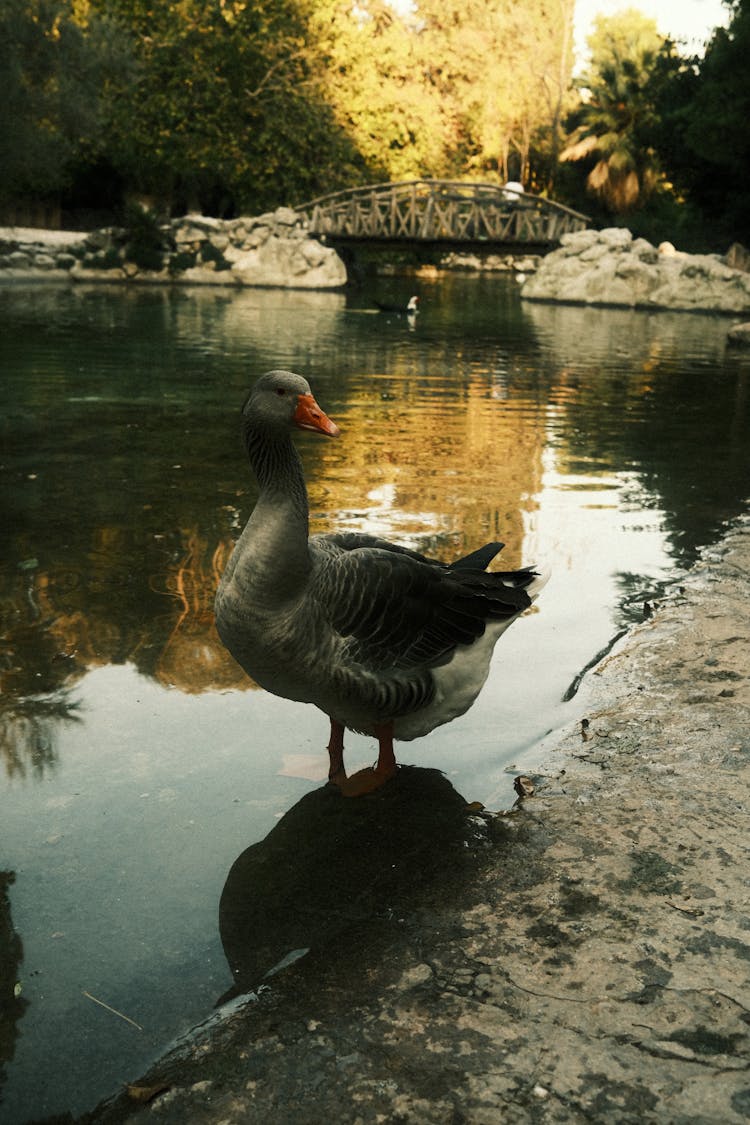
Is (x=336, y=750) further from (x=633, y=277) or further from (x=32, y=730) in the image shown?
(x=633, y=277)

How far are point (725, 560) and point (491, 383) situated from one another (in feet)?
32.4

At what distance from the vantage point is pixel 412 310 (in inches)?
1192

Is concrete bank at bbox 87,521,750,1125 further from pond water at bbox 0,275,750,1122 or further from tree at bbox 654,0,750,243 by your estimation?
tree at bbox 654,0,750,243

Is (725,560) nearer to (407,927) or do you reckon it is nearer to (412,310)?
(407,927)

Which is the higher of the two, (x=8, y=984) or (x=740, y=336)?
(x=740, y=336)

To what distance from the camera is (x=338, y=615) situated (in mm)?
3660

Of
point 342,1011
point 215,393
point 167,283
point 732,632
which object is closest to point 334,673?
point 342,1011

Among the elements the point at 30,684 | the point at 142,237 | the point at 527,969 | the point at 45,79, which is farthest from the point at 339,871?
the point at 142,237

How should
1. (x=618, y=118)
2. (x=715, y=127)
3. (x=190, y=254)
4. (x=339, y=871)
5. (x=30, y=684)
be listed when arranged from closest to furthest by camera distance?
(x=339, y=871), (x=30, y=684), (x=715, y=127), (x=190, y=254), (x=618, y=118)

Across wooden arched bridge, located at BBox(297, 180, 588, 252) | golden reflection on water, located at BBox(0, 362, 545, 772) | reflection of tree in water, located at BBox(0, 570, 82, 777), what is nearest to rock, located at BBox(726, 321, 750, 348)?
golden reflection on water, located at BBox(0, 362, 545, 772)

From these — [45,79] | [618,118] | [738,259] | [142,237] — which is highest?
[618,118]

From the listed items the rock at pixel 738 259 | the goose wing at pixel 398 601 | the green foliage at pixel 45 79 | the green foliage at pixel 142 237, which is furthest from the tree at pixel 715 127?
the goose wing at pixel 398 601

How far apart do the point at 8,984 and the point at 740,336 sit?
24794mm

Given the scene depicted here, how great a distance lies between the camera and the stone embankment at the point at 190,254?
3806 cm
